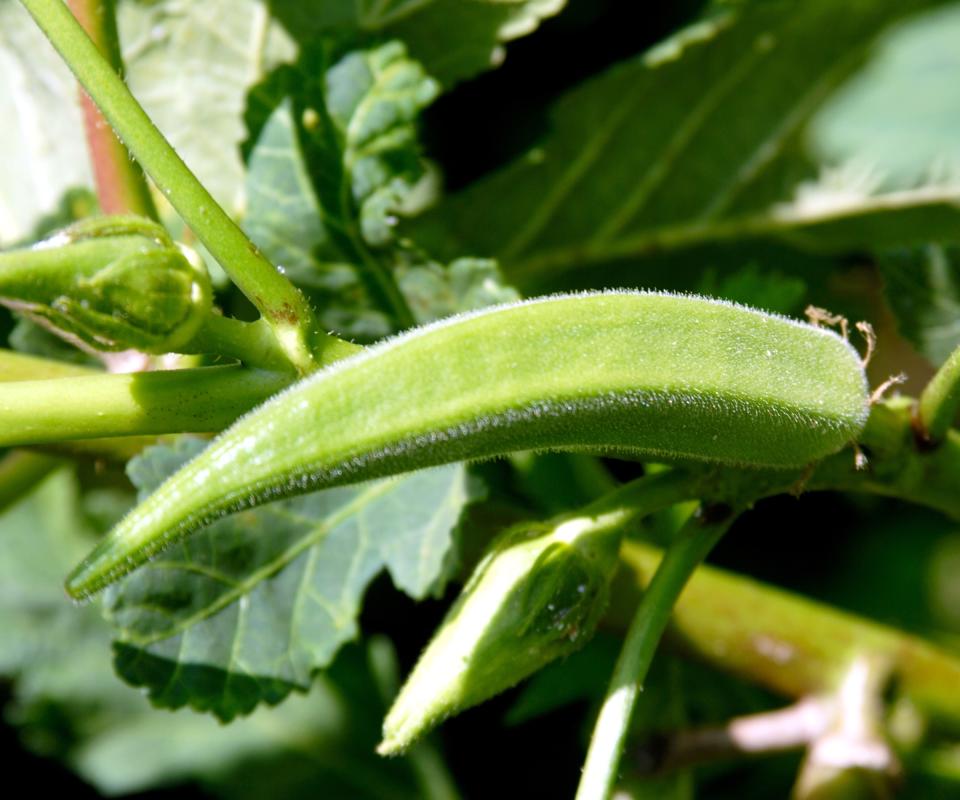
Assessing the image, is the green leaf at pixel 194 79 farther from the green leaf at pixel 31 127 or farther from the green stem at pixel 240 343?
the green stem at pixel 240 343

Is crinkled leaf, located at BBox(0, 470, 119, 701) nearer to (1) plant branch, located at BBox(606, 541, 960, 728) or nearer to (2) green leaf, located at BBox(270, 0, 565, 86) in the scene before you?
(2) green leaf, located at BBox(270, 0, 565, 86)

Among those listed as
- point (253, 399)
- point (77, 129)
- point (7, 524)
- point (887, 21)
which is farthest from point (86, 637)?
point (887, 21)

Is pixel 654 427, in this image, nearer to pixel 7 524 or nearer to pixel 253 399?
pixel 253 399

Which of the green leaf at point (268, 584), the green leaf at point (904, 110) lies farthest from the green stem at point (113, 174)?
the green leaf at point (904, 110)

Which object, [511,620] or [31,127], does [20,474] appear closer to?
[31,127]

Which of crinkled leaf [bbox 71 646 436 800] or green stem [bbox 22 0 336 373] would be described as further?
crinkled leaf [bbox 71 646 436 800]

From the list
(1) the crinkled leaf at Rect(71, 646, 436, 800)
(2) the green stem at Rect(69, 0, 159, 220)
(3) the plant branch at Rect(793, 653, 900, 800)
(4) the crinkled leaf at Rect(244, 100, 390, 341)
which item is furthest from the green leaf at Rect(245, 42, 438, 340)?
(1) the crinkled leaf at Rect(71, 646, 436, 800)

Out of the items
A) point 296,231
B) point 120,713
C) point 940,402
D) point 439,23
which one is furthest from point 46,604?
point 940,402
